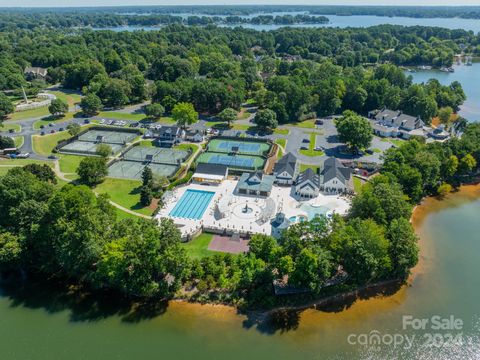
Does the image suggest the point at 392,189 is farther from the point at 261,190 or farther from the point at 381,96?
the point at 381,96

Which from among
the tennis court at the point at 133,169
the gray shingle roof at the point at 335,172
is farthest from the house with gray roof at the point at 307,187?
the tennis court at the point at 133,169

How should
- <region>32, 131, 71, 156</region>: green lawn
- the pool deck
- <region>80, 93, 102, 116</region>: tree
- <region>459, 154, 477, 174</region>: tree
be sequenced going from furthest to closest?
<region>80, 93, 102, 116</region>: tree < <region>32, 131, 71, 156</region>: green lawn < <region>459, 154, 477, 174</region>: tree < the pool deck

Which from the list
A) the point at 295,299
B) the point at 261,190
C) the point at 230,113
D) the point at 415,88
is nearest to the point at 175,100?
the point at 230,113

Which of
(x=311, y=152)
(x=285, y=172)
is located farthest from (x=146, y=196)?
(x=311, y=152)

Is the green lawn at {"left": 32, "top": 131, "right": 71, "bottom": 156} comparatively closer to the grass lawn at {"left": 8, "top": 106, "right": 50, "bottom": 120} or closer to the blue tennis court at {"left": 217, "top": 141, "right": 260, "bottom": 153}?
the grass lawn at {"left": 8, "top": 106, "right": 50, "bottom": 120}

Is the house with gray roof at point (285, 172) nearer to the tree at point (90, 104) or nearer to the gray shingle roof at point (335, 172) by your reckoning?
the gray shingle roof at point (335, 172)

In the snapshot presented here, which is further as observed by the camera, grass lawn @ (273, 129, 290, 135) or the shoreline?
grass lawn @ (273, 129, 290, 135)

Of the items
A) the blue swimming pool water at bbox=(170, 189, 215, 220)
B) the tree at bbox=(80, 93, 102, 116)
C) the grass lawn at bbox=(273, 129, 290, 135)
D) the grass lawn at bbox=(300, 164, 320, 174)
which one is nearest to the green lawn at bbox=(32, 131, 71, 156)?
the tree at bbox=(80, 93, 102, 116)
